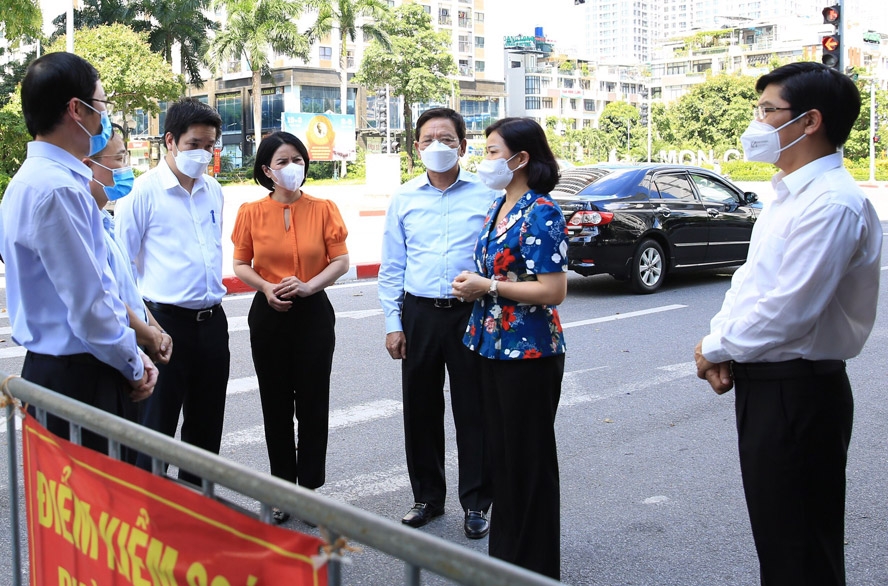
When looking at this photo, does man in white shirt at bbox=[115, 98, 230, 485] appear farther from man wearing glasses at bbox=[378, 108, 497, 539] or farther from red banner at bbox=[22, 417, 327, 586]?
red banner at bbox=[22, 417, 327, 586]

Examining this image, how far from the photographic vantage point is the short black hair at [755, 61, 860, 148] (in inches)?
112

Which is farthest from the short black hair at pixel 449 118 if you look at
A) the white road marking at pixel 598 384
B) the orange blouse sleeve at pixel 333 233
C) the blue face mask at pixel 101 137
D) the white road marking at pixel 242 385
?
the white road marking at pixel 242 385

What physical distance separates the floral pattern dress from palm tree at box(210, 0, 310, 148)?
165ft

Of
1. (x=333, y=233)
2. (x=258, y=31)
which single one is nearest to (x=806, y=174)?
(x=333, y=233)

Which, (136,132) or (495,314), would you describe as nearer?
(495,314)

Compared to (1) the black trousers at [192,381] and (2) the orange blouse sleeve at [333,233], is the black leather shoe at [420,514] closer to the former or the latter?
(1) the black trousers at [192,381]

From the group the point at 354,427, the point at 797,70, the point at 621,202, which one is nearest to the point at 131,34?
the point at 621,202

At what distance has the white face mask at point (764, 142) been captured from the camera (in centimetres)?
292

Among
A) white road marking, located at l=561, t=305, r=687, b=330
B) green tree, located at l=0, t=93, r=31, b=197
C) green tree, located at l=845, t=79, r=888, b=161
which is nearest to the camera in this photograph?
white road marking, located at l=561, t=305, r=687, b=330

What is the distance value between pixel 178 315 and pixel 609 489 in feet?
7.71

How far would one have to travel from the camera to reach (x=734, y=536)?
4.30 m

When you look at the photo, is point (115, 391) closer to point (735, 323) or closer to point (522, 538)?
point (522, 538)

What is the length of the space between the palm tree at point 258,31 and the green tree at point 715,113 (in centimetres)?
3387

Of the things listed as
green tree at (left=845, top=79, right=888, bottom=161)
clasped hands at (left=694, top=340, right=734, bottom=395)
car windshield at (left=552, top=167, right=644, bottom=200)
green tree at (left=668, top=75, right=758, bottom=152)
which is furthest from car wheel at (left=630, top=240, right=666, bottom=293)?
green tree at (left=668, top=75, right=758, bottom=152)
